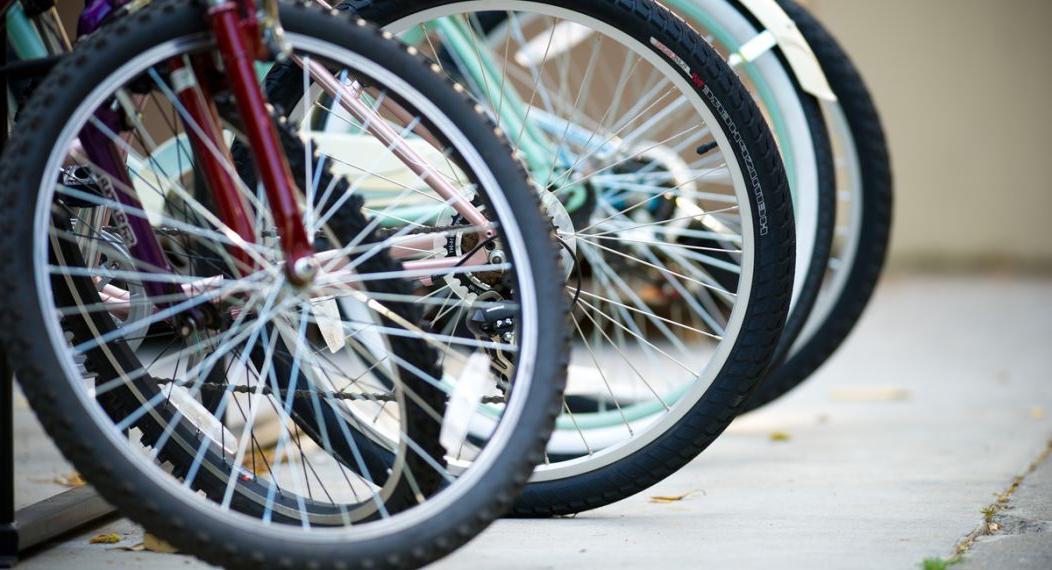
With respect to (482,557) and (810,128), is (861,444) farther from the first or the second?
(482,557)

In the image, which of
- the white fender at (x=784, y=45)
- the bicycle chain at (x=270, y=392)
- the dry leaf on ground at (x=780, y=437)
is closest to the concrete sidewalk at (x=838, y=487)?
the dry leaf on ground at (x=780, y=437)

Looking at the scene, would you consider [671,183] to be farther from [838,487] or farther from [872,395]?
[838,487]

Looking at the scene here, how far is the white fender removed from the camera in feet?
8.57

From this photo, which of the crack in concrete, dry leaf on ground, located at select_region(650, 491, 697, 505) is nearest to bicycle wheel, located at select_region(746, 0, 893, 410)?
dry leaf on ground, located at select_region(650, 491, 697, 505)

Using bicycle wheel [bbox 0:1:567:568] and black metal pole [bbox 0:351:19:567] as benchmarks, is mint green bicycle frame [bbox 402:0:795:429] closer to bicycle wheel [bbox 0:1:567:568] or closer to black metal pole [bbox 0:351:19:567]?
bicycle wheel [bbox 0:1:567:568]

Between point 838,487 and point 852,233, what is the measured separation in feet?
2.62

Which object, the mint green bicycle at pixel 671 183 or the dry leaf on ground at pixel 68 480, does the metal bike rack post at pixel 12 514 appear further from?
the mint green bicycle at pixel 671 183

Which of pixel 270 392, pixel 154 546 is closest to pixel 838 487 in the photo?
pixel 270 392

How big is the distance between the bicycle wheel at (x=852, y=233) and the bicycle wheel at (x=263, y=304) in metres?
1.15

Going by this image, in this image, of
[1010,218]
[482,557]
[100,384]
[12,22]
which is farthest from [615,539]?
[1010,218]

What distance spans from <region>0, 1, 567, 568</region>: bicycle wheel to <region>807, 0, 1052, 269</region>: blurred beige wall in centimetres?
691

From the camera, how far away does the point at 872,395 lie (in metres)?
3.97

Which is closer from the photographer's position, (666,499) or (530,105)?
(530,105)

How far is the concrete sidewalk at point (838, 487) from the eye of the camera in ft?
6.50
